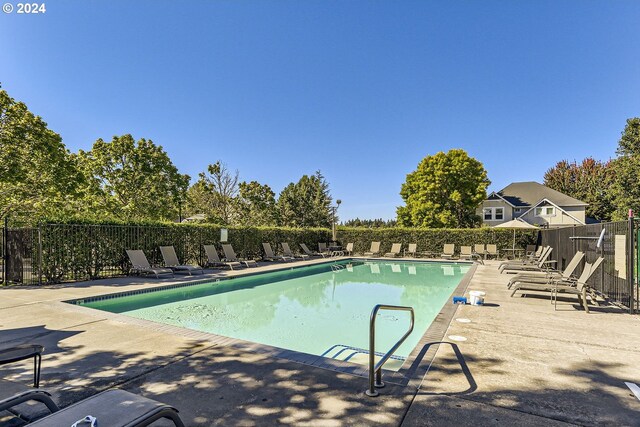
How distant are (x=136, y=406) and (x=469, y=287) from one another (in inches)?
374

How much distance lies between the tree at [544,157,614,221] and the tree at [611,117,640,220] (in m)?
10.9

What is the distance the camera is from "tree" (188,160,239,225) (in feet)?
94.5

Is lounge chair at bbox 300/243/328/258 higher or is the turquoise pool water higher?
lounge chair at bbox 300/243/328/258

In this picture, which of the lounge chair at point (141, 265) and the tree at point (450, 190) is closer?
the lounge chair at point (141, 265)

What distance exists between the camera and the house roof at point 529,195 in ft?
117

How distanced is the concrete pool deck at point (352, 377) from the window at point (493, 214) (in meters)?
34.5

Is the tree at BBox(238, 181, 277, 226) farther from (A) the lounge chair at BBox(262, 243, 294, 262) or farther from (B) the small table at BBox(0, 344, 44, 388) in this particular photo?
(B) the small table at BBox(0, 344, 44, 388)

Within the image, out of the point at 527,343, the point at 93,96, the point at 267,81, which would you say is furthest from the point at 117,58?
the point at 527,343

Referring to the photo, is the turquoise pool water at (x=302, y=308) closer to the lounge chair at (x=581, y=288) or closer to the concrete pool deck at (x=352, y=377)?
the concrete pool deck at (x=352, y=377)

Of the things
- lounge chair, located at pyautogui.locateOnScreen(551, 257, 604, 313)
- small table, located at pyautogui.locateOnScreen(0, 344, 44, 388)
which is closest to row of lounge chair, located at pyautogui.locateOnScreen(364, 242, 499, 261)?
lounge chair, located at pyautogui.locateOnScreen(551, 257, 604, 313)

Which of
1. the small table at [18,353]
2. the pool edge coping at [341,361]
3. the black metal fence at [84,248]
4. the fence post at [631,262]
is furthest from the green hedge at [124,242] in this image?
the fence post at [631,262]

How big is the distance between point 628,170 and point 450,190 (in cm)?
1286

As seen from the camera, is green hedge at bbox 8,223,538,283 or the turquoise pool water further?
green hedge at bbox 8,223,538,283

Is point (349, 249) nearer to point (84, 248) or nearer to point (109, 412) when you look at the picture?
point (84, 248)
